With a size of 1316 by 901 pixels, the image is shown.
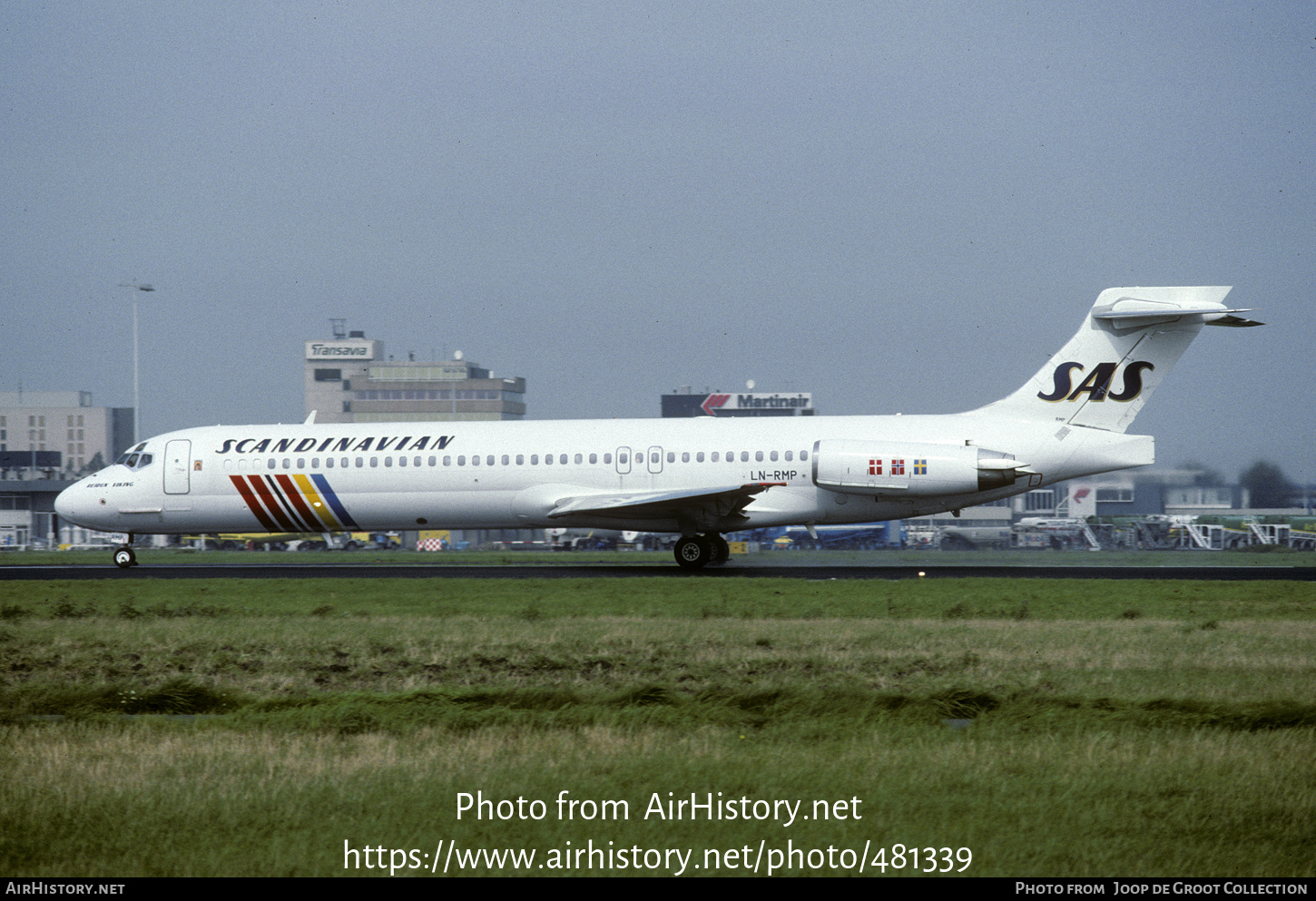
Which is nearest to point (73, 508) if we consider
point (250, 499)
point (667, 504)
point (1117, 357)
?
point (250, 499)

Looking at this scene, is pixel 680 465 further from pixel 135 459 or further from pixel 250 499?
pixel 135 459

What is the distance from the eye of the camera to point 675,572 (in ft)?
92.6

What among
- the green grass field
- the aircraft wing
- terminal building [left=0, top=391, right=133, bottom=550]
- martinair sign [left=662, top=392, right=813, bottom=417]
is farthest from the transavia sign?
the green grass field

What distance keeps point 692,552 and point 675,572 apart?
855mm

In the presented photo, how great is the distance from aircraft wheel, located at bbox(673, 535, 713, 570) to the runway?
0.29 metres

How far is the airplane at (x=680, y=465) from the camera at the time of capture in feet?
91.2

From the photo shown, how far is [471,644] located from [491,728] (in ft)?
17.1

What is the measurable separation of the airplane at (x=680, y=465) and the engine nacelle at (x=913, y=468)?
0.04m

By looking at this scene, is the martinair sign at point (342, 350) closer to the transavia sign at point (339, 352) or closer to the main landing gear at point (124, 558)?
the transavia sign at point (339, 352)

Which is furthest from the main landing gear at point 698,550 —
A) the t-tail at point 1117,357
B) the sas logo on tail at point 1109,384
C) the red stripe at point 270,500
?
the red stripe at point 270,500

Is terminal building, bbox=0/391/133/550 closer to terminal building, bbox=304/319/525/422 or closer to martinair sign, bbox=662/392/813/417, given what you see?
terminal building, bbox=304/319/525/422

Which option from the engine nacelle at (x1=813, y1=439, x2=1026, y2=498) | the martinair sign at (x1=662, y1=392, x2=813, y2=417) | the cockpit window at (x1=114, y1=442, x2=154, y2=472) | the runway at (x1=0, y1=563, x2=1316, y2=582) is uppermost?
the martinair sign at (x1=662, y1=392, x2=813, y2=417)

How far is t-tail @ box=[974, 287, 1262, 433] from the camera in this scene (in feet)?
90.8
